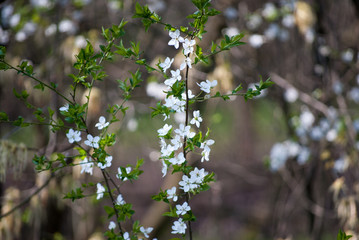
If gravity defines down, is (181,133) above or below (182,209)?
above

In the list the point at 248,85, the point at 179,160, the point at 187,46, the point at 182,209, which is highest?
the point at 248,85

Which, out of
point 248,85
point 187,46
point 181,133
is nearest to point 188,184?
point 181,133

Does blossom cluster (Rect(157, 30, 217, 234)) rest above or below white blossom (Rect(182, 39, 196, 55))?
below

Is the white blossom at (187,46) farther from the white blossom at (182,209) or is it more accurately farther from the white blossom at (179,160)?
the white blossom at (182,209)

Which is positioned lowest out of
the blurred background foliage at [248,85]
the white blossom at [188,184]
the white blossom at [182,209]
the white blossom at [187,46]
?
the white blossom at [182,209]

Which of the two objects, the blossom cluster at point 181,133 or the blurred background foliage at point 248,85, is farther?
the blurred background foliage at point 248,85

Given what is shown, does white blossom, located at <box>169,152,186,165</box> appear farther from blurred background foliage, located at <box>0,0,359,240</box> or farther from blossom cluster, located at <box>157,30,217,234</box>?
blurred background foliage, located at <box>0,0,359,240</box>

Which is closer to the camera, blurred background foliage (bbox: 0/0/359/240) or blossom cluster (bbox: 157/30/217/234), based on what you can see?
blossom cluster (bbox: 157/30/217/234)

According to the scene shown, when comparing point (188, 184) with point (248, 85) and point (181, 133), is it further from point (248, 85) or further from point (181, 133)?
point (248, 85)

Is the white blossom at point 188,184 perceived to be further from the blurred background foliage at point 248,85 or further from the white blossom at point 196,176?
the blurred background foliage at point 248,85

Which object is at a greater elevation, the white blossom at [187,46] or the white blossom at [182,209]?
the white blossom at [187,46]

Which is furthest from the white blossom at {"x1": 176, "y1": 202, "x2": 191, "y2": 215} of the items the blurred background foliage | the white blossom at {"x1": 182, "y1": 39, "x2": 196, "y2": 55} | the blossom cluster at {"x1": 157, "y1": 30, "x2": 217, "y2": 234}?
the blurred background foliage

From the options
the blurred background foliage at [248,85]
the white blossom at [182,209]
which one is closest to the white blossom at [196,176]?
the white blossom at [182,209]

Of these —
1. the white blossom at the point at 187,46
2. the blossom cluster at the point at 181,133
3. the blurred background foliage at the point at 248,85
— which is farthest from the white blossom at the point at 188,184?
the blurred background foliage at the point at 248,85
